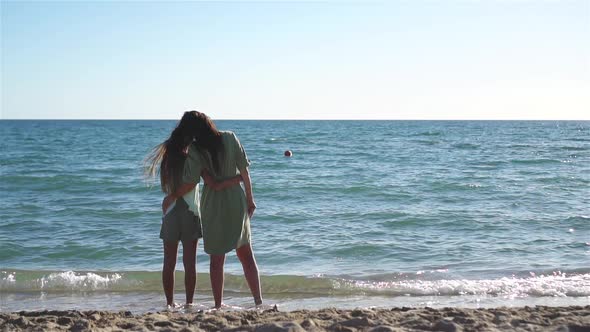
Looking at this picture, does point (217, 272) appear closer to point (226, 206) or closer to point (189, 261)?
point (189, 261)

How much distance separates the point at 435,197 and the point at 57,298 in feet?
27.9

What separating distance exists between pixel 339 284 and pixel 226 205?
94.5 inches

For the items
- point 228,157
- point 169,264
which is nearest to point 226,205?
point 228,157

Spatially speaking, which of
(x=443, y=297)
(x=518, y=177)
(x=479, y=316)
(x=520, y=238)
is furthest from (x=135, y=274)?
(x=518, y=177)

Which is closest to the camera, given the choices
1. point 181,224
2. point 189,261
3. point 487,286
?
point 181,224

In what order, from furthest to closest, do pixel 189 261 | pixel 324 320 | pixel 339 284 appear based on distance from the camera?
pixel 339 284 → pixel 189 261 → pixel 324 320

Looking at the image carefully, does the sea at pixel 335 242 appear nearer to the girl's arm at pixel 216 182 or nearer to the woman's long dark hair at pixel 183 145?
the woman's long dark hair at pixel 183 145

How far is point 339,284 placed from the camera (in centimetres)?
720

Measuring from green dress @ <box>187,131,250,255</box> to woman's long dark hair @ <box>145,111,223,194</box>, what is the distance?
6 centimetres

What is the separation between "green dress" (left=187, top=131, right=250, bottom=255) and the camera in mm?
5203

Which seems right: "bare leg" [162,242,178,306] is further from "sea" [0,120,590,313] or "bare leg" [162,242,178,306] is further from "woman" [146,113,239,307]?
"sea" [0,120,590,313]

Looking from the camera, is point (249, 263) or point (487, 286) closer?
point (249, 263)

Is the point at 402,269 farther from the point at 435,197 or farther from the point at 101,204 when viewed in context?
the point at 101,204

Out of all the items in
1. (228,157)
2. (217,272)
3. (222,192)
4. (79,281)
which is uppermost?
(228,157)
